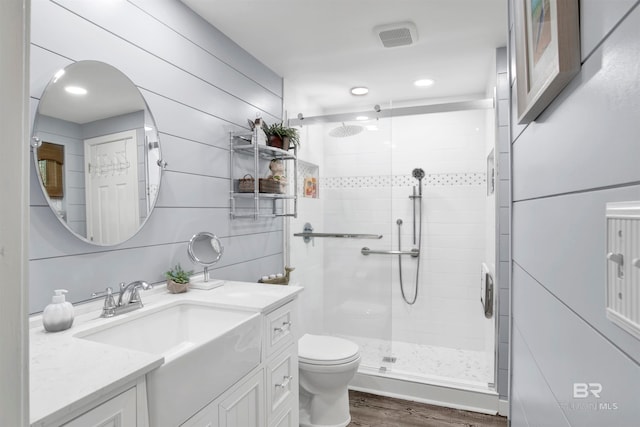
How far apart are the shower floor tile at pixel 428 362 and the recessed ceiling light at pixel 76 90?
8.13 feet

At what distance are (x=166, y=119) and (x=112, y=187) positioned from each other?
1.47ft

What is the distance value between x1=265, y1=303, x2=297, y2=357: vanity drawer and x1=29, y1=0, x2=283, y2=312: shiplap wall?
0.58m

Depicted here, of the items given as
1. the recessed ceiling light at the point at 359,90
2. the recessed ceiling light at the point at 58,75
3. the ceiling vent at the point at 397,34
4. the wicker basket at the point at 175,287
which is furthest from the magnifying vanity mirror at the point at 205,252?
the recessed ceiling light at the point at 359,90

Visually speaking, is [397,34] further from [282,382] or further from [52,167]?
[282,382]

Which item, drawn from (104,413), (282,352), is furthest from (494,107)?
(104,413)

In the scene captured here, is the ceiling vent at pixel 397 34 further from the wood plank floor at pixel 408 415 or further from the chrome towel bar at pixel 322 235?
the wood plank floor at pixel 408 415

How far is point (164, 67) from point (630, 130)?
1.87 meters

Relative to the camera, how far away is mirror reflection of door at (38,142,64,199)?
4.13 feet

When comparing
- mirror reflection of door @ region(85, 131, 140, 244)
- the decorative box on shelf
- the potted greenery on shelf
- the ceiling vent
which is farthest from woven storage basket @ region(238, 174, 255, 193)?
the ceiling vent

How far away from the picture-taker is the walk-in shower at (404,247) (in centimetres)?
293

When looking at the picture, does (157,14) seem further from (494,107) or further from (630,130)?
(494,107)

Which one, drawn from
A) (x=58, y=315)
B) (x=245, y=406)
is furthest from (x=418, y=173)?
(x=58, y=315)

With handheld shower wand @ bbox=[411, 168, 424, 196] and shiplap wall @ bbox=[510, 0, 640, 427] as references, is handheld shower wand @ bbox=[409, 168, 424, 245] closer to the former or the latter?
handheld shower wand @ bbox=[411, 168, 424, 196]

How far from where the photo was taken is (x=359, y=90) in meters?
3.29
